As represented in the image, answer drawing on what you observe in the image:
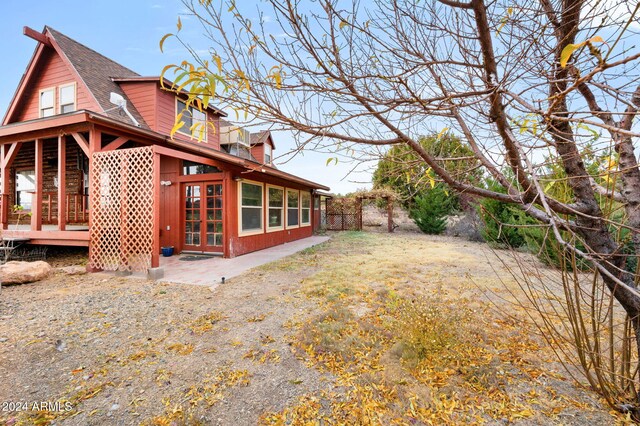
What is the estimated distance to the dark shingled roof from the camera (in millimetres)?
8273

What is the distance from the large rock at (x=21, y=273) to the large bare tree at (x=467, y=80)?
6092mm

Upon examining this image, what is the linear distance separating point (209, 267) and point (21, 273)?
10.3 ft

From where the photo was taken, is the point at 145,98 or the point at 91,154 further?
the point at 145,98

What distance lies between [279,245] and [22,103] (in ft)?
32.6

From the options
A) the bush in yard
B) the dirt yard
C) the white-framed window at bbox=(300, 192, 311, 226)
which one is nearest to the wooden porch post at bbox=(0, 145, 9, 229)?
the dirt yard

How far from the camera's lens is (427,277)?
5.59m

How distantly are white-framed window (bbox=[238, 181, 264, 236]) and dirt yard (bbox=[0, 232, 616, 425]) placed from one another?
12.9 ft

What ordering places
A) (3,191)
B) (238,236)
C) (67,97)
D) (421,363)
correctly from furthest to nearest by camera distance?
(67,97) → (238,236) → (3,191) → (421,363)

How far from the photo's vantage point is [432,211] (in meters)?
14.8

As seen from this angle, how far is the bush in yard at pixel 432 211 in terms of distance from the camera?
14430 millimetres

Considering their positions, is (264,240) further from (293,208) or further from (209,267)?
(209,267)

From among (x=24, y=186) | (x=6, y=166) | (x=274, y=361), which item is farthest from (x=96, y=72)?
(x=274, y=361)

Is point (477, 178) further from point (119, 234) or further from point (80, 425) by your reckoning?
point (119, 234)

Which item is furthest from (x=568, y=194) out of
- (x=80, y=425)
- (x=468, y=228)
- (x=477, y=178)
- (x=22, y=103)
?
(x=22, y=103)
